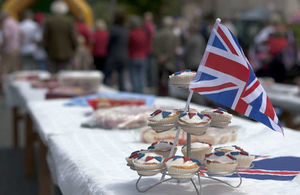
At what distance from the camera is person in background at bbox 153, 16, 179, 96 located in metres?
8.95

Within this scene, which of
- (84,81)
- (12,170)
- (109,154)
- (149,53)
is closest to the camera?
(109,154)

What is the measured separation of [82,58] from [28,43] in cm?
107

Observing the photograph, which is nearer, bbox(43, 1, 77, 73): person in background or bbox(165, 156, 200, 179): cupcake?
bbox(165, 156, 200, 179): cupcake

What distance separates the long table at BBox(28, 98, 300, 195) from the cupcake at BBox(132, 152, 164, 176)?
0.10 meters

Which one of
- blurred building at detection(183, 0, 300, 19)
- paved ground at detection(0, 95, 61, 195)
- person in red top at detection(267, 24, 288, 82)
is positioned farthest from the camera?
blurred building at detection(183, 0, 300, 19)

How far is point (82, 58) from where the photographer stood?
9.25 meters

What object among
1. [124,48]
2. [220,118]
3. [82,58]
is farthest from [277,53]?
[220,118]

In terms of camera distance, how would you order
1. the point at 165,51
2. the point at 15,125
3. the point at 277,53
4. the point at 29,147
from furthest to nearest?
the point at 165,51 < the point at 277,53 < the point at 15,125 < the point at 29,147

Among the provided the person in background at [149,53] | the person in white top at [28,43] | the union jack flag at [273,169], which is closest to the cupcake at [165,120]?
the union jack flag at [273,169]

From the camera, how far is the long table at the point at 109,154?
4.50ft

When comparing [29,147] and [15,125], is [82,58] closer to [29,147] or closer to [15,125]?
[15,125]

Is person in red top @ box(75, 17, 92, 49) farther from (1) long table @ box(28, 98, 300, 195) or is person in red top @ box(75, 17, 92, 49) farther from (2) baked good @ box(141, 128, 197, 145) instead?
(2) baked good @ box(141, 128, 197, 145)

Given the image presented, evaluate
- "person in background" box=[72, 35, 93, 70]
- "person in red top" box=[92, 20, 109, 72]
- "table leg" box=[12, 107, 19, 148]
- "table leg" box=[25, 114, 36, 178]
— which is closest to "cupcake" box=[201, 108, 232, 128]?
"table leg" box=[25, 114, 36, 178]

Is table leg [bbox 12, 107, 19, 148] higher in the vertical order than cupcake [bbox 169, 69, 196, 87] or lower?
lower
